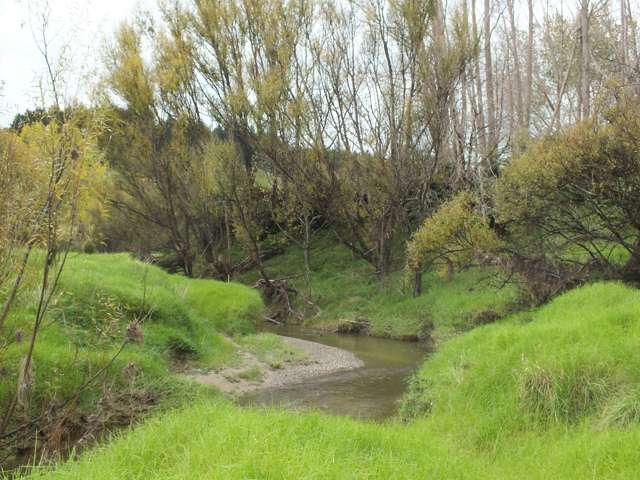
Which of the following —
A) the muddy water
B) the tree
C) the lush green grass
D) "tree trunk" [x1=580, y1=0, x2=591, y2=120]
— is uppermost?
"tree trunk" [x1=580, y1=0, x2=591, y2=120]

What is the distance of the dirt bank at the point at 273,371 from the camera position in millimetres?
11836

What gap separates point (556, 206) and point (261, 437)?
1051cm

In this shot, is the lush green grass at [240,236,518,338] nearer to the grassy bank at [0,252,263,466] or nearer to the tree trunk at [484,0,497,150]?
the grassy bank at [0,252,263,466]

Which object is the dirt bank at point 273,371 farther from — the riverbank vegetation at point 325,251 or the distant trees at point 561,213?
the distant trees at point 561,213

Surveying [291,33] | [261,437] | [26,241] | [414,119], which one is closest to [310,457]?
[261,437]

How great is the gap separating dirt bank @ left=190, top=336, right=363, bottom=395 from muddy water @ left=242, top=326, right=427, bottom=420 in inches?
15.2

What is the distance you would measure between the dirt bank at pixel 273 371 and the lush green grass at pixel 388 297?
10.3 ft

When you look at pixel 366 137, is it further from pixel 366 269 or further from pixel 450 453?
pixel 450 453

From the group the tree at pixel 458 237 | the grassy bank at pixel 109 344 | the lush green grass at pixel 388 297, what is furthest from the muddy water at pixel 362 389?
the tree at pixel 458 237

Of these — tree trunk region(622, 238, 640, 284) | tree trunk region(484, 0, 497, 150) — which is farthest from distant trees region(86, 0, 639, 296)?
tree trunk region(622, 238, 640, 284)

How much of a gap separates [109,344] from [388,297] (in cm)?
1283

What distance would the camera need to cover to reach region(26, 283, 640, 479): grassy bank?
15.1 feet

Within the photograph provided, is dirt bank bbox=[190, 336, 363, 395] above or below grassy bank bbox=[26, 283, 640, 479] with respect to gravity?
below

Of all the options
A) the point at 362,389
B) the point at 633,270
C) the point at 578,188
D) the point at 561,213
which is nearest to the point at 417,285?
the point at 561,213
